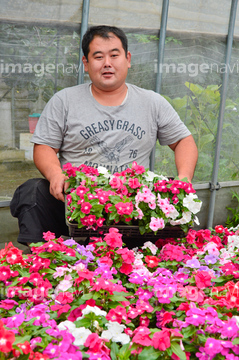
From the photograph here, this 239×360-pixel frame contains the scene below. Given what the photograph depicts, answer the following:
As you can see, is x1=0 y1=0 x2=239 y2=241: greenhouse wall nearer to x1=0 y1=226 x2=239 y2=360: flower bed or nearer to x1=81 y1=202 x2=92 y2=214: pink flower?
x1=81 y1=202 x2=92 y2=214: pink flower

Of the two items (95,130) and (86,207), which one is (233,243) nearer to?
(86,207)

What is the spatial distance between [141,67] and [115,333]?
253 cm

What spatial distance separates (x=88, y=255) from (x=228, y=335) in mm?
677

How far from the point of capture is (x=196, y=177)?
12.8 feet

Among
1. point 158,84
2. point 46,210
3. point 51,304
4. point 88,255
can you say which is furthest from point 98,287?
point 158,84

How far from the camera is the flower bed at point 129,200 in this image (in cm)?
193

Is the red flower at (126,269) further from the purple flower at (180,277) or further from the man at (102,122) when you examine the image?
the man at (102,122)

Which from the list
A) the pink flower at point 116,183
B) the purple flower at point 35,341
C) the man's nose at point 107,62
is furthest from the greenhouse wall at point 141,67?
the purple flower at point 35,341

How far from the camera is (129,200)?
1996 mm

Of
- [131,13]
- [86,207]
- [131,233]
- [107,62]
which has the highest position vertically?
[131,13]

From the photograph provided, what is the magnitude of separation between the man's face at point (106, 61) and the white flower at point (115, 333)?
170 centimetres

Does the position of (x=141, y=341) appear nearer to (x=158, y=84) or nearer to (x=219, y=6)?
(x=158, y=84)

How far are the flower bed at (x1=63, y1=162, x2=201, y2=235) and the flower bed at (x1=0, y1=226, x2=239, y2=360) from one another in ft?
0.45

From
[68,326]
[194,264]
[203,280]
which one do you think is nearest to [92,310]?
[68,326]
